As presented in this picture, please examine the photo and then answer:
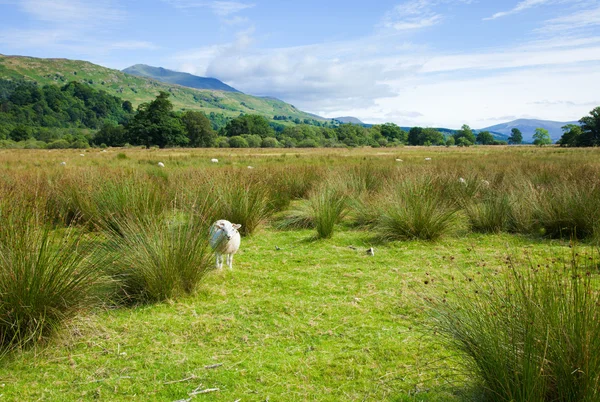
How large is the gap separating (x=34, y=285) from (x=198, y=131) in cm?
6249

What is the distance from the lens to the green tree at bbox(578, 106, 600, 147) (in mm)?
42875

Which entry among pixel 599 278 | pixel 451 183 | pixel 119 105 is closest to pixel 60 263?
pixel 599 278

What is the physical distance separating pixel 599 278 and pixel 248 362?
13.4 ft

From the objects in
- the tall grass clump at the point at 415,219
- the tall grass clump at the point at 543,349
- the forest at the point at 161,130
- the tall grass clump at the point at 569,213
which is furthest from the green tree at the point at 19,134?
the tall grass clump at the point at 543,349

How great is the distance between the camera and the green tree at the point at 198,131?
206ft

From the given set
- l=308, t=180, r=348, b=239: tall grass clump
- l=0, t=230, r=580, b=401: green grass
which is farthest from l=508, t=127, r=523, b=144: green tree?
l=0, t=230, r=580, b=401: green grass

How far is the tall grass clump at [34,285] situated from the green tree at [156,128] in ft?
174

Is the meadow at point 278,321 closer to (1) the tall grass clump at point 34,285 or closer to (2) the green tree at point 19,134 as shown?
(1) the tall grass clump at point 34,285

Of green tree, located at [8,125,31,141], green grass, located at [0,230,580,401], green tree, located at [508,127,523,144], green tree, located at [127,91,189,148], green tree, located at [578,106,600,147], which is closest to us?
green grass, located at [0,230,580,401]

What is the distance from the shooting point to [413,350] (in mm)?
3117

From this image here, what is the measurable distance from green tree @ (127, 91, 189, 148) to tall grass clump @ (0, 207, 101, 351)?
2091 inches

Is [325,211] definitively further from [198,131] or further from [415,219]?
[198,131]

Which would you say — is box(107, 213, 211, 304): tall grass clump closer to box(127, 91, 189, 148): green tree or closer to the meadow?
the meadow

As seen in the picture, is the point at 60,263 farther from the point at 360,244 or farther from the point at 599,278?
the point at 599,278
